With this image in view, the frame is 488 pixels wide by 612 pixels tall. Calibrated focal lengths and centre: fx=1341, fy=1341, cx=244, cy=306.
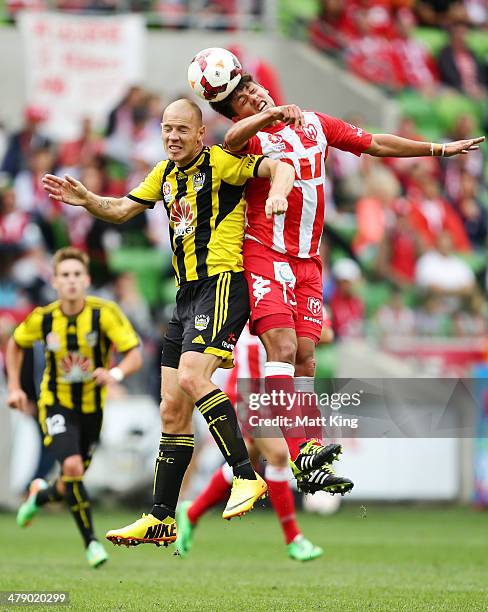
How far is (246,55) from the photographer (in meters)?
20.0

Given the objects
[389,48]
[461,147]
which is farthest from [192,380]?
[389,48]

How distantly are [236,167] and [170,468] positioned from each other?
1845mm

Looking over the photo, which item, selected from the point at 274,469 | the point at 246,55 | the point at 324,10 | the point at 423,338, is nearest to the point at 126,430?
the point at 423,338

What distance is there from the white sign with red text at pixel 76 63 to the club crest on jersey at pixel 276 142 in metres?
8.90

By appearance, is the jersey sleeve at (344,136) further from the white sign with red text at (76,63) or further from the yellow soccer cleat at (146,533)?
the white sign with red text at (76,63)

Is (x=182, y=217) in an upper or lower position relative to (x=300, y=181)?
lower

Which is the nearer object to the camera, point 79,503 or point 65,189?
point 65,189

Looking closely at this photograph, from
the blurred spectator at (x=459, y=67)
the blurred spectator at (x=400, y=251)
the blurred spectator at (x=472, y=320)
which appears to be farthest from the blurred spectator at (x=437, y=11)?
the blurred spectator at (x=472, y=320)

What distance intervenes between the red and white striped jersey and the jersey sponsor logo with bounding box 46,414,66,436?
302 centimetres

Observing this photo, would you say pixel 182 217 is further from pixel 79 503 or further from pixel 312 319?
pixel 79 503

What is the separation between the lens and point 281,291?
803cm

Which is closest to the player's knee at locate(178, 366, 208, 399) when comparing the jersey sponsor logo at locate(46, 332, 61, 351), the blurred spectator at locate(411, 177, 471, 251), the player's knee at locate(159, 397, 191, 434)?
the player's knee at locate(159, 397, 191, 434)

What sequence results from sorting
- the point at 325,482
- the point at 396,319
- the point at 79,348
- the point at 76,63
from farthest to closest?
the point at 396,319, the point at 76,63, the point at 79,348, the point at 325,482

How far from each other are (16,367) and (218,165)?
361cm
